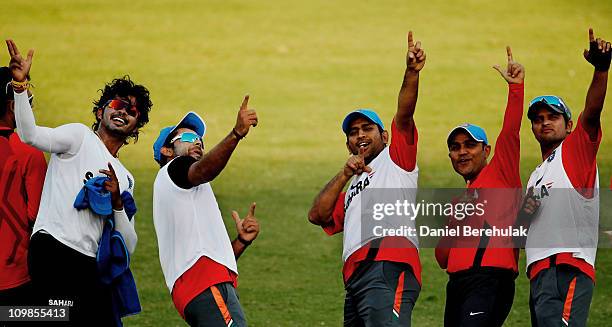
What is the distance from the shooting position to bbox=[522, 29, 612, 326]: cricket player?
7113mm

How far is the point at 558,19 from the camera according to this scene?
25.3 m

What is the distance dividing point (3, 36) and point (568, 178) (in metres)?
18.5

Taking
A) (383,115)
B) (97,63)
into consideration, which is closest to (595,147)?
(383,115)

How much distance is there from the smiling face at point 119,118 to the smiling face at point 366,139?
A: 1515mm

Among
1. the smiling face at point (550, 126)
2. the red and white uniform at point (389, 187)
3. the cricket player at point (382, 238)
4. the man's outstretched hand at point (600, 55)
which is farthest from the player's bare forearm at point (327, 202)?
the man's outstretched hand at point (600, 55)

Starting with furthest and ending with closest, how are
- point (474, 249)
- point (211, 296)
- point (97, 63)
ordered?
point (97, 63)
point (474, 249)
point (211, 296)

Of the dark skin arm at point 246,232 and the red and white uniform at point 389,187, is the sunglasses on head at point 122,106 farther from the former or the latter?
the red and white uniform at point 389,187

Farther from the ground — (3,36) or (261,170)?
(3,36)

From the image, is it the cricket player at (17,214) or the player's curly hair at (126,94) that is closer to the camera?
the cricket player at (17,214)

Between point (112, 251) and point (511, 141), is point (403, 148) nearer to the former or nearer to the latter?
point (511, 141)

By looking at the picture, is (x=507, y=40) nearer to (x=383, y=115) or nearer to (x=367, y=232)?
(x=383, y=115)

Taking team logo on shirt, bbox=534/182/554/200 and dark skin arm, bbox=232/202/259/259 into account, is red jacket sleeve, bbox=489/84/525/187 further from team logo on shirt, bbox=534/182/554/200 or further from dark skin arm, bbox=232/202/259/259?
dark skin arm, bbox=232/202/259/259

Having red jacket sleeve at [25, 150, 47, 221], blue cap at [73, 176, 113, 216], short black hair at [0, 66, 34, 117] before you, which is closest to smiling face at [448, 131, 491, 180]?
blue cap at [73, 176, 113, 216]

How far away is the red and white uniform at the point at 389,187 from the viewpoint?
7.18 metres
